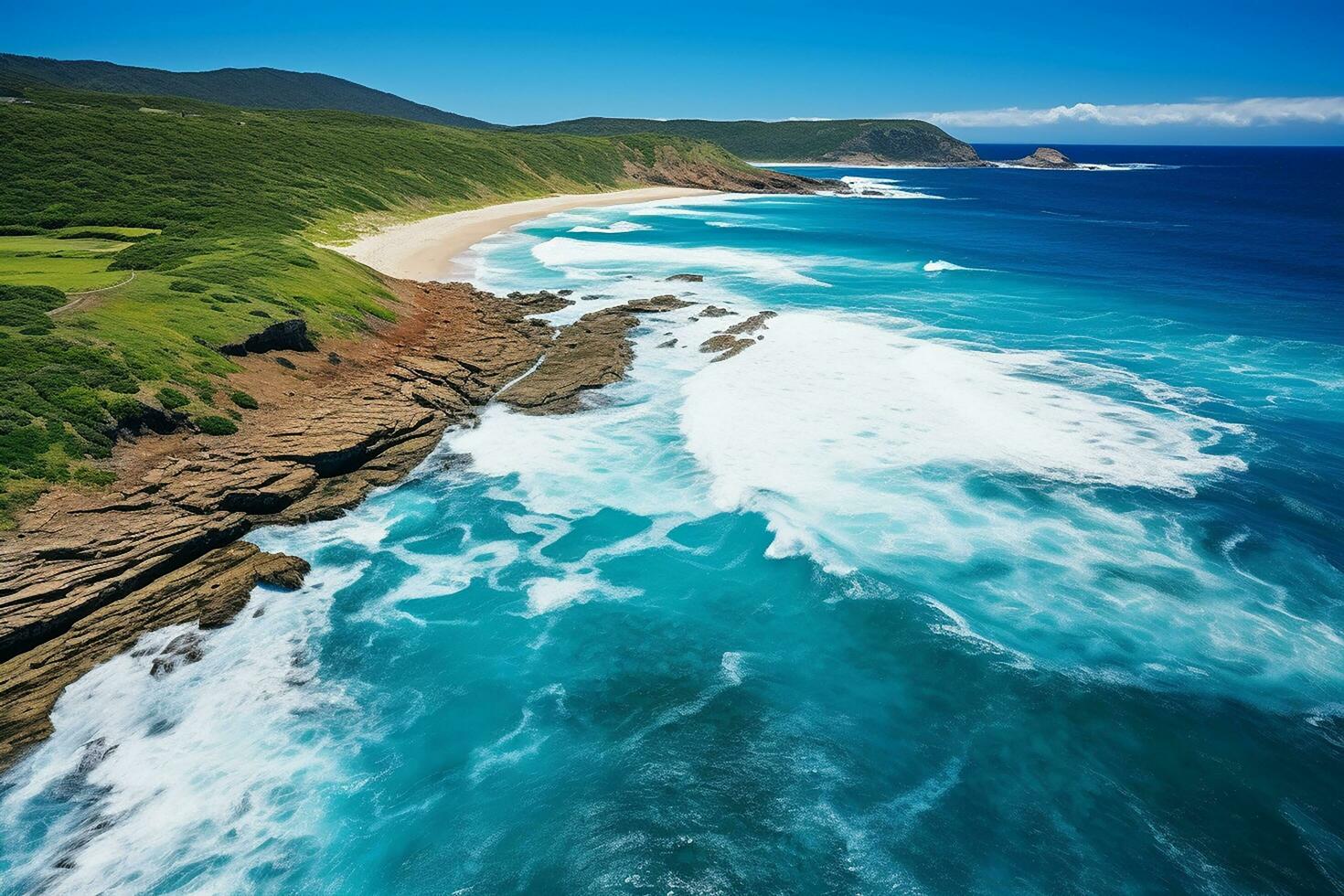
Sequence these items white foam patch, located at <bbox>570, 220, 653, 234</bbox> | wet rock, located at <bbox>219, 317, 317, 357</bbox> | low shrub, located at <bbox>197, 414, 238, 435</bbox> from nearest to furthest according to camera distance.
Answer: low shrub, located at <bbox>197, 414, 238, 435</bbox>
wet rock, located at <bbox>219, 317, 317, 357</bbox>
white foam patch, located at <bbox>570, 220, 653, 234</bbox>

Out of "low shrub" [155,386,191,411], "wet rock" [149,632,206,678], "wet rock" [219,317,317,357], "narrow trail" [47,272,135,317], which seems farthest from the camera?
"wet rock" [219,317,317,357]

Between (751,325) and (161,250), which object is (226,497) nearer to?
(161,250)

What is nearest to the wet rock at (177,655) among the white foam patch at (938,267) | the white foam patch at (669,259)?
the white foam patch at (669,259)

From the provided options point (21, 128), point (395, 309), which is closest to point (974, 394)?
point (395, 309)

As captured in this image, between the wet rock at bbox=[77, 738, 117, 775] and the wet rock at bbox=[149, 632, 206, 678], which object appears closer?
the wet rock at bbox=[77, 738, 117, 775]

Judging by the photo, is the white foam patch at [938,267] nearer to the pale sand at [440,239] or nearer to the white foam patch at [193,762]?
the pale sand at [440,239]

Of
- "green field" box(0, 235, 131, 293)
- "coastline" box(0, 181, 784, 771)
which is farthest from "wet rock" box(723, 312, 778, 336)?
"green field" box(0, 235, 131, 293)

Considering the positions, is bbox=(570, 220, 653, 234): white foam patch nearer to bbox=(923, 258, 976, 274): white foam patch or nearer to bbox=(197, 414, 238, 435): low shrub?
bbox=(923, 258, 976, 274): white foam patch

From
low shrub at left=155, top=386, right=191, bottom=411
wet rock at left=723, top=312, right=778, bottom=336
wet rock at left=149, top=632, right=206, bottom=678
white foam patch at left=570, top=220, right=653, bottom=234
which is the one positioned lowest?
wet rock at left=149, top=632, right=206, bottom=678
